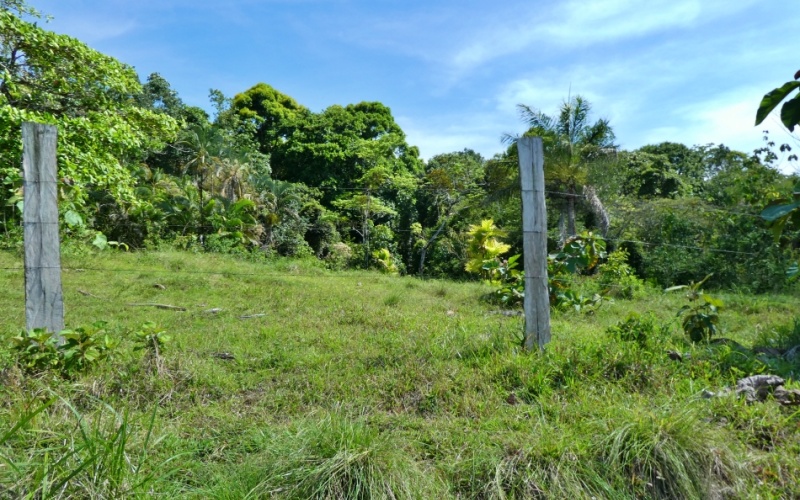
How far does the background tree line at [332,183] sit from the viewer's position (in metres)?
10.1

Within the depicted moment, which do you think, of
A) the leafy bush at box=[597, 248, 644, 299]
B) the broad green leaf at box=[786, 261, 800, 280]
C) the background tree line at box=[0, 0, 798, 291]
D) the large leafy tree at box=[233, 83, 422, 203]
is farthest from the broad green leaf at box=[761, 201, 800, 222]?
the large leafy tree at box=[233, 83, 422, 203]

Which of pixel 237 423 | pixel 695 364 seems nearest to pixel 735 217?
pixel 695 364

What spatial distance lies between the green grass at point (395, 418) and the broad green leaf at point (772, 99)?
6.03 feet

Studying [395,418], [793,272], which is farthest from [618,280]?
[395,418]

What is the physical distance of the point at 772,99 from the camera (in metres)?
3.74

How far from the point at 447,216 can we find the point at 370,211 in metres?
3.04

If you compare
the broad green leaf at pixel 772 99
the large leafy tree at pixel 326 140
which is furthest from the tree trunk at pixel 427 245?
the broad green leaf at pixel 772 99

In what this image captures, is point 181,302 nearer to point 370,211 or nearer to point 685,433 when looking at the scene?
point 685,433

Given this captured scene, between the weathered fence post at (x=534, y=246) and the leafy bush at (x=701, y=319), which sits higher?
the weathered fence post at (x=534, y=246)

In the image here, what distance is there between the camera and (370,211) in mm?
21141

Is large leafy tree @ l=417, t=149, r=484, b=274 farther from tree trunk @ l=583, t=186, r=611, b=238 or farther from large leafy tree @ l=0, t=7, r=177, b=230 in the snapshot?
large leafy tree @ l=0, t=7, r=177, b=230

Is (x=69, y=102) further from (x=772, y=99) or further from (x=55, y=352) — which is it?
(x=772, y=99)

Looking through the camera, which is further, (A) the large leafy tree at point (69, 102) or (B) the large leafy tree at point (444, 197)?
(B) the large leafy tree at point (444, 197)

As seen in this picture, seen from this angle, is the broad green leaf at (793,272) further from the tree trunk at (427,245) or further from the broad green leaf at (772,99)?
the tree trunk at (427,245)
